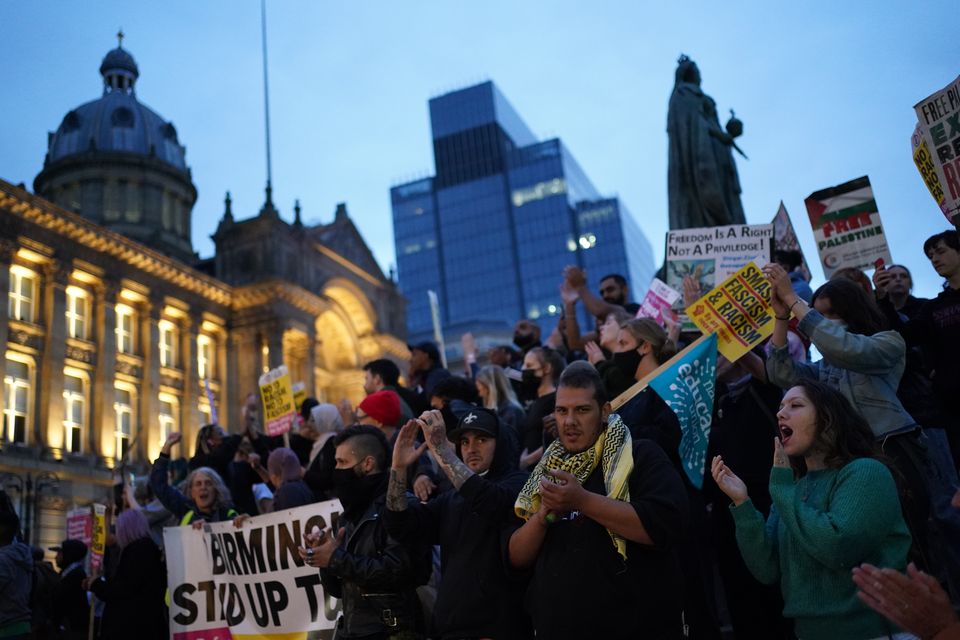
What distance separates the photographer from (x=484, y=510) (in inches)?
157

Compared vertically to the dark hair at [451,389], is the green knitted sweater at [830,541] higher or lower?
lower

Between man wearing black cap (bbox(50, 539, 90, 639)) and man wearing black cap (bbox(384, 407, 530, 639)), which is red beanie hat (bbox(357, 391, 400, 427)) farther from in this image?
man wearing black cap (bbox(50, 539, 90, 639))

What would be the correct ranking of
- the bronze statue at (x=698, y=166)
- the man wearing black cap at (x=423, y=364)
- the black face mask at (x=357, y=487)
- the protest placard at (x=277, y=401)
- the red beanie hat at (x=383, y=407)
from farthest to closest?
1. the protest placard at (x=277, y=401)
2. the bronze statue at (x=698, y=166)
3. the man wearing black cap at (x=423, y=364)
4. the red beanie hat at (x=383, y=407)
5. the black face mask at (x=357, y=487)

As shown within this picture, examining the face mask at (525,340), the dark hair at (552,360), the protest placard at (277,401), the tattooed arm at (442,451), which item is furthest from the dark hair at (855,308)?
the protest placard at (277,401)

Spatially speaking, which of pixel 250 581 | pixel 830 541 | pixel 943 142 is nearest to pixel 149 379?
pixel 250 581

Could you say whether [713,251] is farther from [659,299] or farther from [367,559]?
[367,559]

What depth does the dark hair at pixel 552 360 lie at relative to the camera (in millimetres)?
6582

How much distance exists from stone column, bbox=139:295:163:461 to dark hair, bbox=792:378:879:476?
34.3 m

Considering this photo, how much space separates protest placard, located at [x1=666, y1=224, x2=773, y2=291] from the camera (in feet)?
24.0

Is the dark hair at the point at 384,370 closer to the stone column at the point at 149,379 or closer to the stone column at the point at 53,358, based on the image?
the stone column at the point at 53,358

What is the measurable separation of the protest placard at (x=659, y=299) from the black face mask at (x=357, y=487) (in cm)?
349

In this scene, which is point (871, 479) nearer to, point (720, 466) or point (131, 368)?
point (720, 466)

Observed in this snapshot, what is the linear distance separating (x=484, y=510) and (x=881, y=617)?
171cm

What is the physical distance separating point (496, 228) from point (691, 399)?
3867 inches
